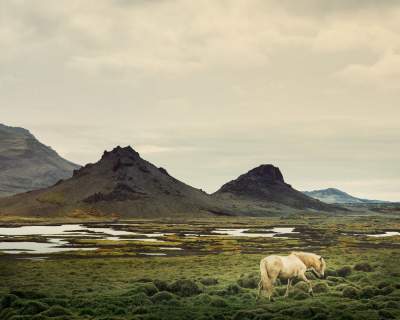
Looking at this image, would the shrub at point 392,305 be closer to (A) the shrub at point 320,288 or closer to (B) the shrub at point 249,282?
(A) the shrub at point 320,288

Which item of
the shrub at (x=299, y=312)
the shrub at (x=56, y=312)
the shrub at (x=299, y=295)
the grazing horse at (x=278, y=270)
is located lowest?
the shrub at (x=56, y=312)

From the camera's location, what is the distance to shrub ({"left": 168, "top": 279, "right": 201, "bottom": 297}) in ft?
103

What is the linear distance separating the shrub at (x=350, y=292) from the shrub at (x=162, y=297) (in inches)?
421

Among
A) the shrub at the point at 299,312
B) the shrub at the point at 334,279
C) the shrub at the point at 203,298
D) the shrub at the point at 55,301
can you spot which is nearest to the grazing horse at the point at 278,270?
the shrub at the point at 203,298

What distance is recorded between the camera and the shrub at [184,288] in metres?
31.5

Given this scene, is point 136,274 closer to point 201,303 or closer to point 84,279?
point 84,279

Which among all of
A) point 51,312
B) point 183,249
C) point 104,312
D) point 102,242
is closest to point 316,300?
point 104,312

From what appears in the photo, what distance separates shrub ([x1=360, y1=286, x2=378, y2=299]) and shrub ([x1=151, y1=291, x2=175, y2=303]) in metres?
11.8

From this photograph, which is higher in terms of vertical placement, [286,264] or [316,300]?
[286,264]

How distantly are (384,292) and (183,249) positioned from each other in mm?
45473

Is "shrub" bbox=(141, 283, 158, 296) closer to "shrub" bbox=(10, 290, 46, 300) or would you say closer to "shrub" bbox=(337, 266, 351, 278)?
"shrub" bbox=(10, 290, 46, 300)

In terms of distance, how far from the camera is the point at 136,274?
4281cm

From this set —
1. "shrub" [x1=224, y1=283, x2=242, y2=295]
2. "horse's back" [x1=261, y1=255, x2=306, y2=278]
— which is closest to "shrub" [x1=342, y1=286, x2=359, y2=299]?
"horse's back" [x1=261, y1=255, x2=306, y2=278]

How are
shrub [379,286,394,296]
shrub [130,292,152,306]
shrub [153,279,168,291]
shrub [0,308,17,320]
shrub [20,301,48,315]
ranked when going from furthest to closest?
shrub [153,279,168,291], shrub [379,286,394,296], shrub [130,292,152,306], shrub [20,301,48,315], shrub [0,308,17,320]
